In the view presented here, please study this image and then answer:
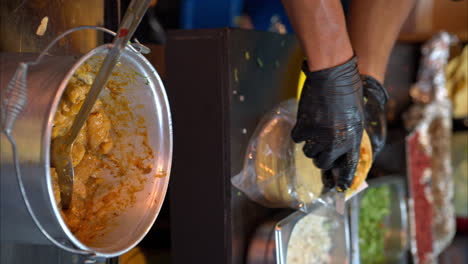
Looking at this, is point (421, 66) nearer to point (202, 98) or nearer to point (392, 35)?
point (392, 35)

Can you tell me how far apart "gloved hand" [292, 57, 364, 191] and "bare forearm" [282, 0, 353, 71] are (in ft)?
0.08

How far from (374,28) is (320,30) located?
0.39 meters

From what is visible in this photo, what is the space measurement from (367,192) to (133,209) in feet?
4.58

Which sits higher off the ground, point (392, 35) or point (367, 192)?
point (392, 35)

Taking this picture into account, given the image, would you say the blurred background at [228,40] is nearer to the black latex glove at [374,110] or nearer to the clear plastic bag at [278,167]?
the clear plastic bag at [278,167]

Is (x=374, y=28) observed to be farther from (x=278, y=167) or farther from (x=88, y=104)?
(x=88, y=104)

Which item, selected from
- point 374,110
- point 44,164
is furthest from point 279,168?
point 44,164

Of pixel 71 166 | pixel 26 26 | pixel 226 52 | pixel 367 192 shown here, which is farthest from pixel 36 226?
pixel 367 192

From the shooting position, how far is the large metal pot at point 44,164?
2.06 feet

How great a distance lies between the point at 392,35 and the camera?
4.81 ft

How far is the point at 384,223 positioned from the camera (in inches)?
87.6

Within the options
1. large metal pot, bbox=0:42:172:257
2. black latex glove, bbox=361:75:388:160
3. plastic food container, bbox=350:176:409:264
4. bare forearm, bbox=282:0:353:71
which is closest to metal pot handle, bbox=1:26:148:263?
large metal pot, bbox=0:42:172:257

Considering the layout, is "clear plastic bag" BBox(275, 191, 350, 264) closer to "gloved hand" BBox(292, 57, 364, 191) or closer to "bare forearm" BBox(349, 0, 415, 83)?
"gloved hand" BBox(292, 57, 364, 191)

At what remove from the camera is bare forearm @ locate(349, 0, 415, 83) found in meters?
1.42
